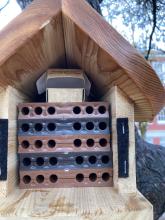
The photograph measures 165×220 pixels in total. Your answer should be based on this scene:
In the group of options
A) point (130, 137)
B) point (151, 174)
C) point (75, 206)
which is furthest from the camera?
point (151, 174)

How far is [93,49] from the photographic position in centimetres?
72

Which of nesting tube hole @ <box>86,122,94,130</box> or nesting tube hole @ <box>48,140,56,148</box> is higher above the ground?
nesting tube hole @ <box>86,122,94,130</box>

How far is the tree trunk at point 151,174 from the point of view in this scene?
62.3 inches

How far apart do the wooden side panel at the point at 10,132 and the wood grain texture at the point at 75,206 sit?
0.03 m

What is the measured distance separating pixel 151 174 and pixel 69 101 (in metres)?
0.88

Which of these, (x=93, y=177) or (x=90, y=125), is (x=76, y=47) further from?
(x=93, y=177)

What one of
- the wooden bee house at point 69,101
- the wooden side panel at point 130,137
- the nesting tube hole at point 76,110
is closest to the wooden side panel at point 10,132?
the wooden bee house at point 69,101

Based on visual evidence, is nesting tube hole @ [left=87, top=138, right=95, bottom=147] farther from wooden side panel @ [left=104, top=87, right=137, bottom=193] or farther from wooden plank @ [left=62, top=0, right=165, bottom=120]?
wooden plank @ [left=62, top=0, right=165, bottom=120]

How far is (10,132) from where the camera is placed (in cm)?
84

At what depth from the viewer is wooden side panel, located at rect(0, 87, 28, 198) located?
81 cm

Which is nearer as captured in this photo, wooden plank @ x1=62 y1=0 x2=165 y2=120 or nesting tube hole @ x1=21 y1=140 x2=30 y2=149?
wooden plank @ x1=62 y1=0 x2=165 y2=120

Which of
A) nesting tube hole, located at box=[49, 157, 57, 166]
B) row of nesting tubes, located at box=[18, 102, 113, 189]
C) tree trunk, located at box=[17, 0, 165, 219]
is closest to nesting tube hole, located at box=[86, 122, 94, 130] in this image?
row of nesting tubes, located at box=[18, 102, 113, 189]

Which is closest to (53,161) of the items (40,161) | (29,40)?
(40,161)

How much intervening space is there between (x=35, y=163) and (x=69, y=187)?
11 centimetres
